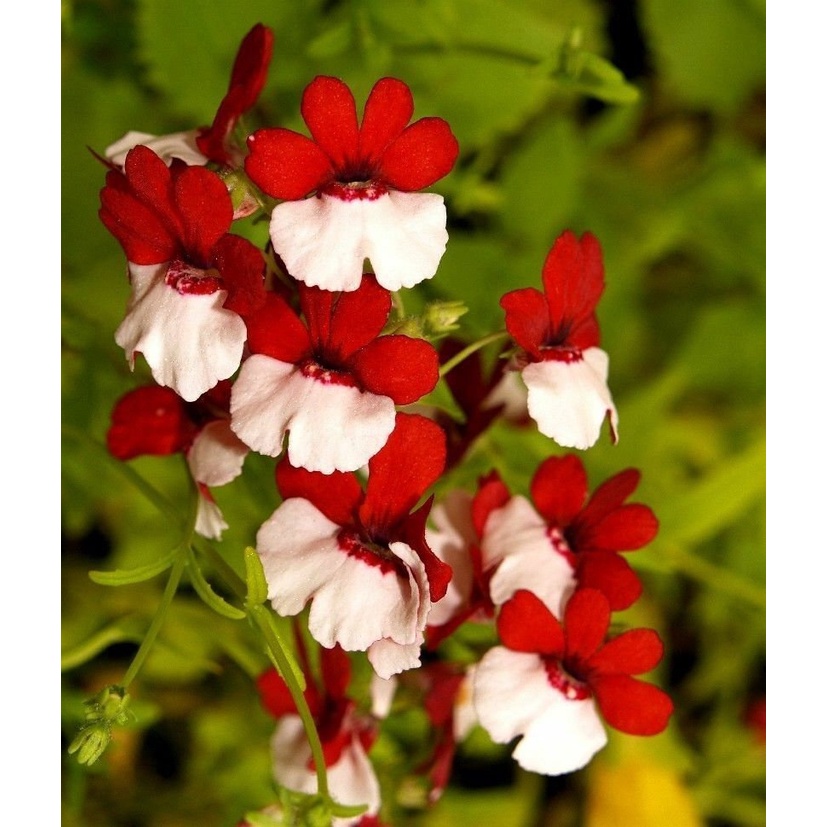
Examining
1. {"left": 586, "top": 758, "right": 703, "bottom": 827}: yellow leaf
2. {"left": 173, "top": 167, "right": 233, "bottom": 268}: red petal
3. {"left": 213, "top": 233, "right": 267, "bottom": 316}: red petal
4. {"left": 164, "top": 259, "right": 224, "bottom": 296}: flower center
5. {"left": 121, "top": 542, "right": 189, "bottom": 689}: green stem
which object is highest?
{"left": 173, "top": 167, "right": 233, "bottom": 268}: red petal

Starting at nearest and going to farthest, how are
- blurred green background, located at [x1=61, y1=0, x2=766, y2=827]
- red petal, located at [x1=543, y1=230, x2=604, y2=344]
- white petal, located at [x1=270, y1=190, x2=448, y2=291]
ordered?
white petal, located at [x1=270, y1=190, x2=448, y2=291] → red petal, located at [x1=543, y1=230, x2=604, y2=344] → blurred green background, located at [x1=61, y1=0, x2=766, y2=827]

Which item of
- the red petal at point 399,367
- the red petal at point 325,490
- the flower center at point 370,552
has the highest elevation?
the red petal at point 399,367

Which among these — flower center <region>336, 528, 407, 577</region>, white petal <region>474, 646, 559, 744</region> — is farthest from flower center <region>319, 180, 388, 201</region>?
white petal <region>474, 646, 559, 744</region>

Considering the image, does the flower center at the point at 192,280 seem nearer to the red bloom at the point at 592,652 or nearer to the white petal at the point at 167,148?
the white petal at the point at 167,148

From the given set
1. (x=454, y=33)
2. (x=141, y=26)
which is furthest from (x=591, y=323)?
(x=141, y=26)

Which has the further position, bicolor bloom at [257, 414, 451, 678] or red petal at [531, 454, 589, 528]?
red petal at [531, 454, 589, 528]

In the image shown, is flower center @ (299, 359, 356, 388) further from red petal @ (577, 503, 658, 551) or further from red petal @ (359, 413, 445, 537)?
red petal @ (577, 503, 658, 551)

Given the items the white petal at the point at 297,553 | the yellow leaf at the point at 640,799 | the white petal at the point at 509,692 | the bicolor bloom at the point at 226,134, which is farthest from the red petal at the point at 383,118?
the yellow leaf at the point at 640,799

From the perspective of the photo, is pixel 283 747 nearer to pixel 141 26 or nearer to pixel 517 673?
pixel 517 673
